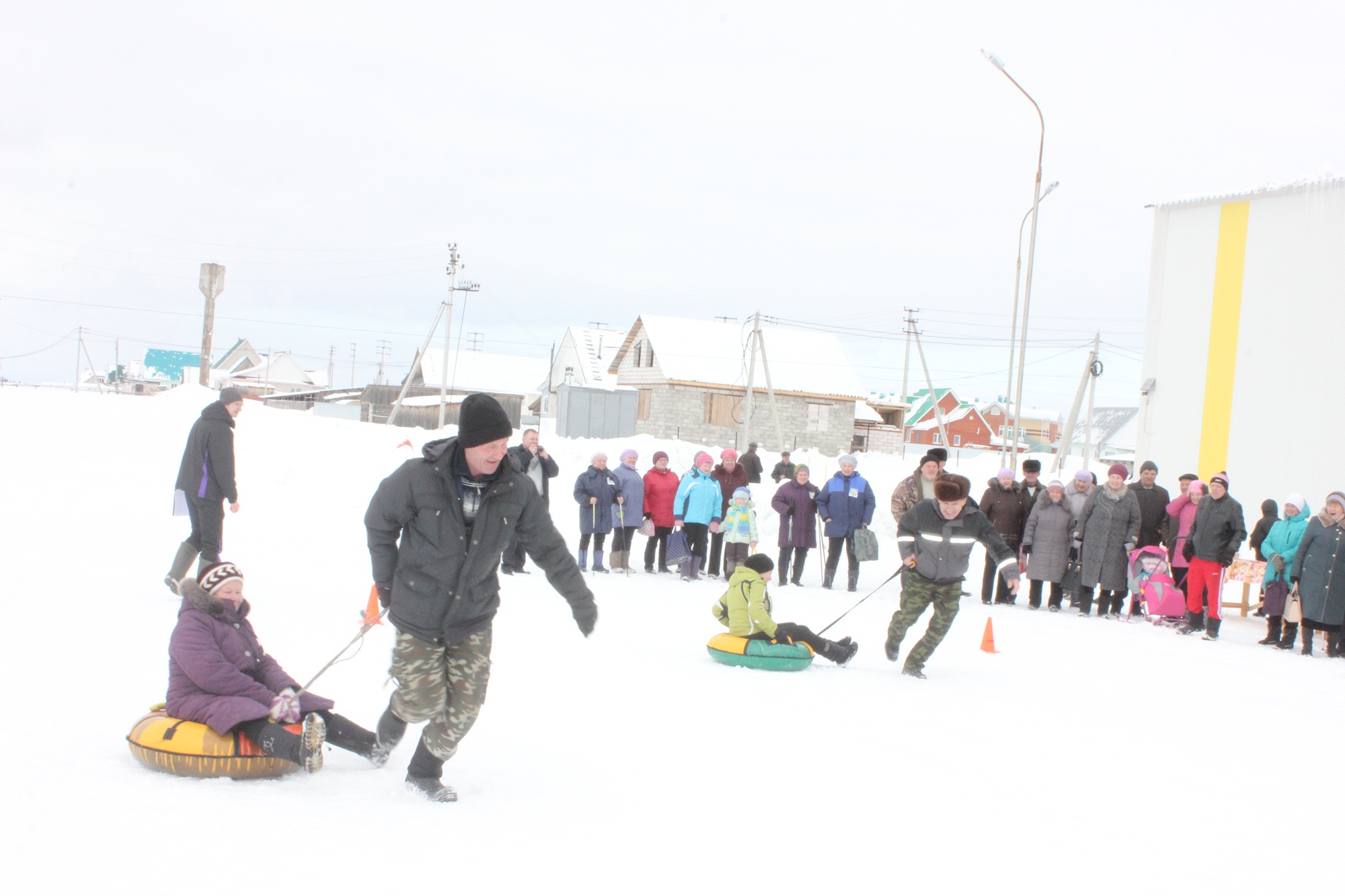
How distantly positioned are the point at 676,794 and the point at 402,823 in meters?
1.30

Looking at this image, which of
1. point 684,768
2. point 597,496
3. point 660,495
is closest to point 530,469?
point 597,496

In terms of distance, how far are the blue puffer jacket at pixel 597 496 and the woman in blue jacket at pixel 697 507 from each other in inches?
35.3

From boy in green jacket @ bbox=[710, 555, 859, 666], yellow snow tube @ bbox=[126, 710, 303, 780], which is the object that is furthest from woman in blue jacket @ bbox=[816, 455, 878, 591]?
yellow snow tube @ bbox=[126, 710, 303, 780]

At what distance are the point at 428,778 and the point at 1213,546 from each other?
10.1m

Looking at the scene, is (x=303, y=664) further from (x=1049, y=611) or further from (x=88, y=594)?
(x=1049, y=611)

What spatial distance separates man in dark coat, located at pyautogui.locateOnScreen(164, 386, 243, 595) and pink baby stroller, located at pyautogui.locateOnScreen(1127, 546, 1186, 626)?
1026 centimetres

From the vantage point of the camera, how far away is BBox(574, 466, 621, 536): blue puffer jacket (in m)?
14.0

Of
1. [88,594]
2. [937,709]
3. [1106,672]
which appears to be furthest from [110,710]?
[1106,672]

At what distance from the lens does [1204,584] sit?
40.3ft

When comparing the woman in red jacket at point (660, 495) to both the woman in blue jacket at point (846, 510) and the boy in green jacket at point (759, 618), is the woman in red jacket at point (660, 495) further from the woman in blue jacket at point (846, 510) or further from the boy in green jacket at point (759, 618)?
the boy in green jacket at point (759, 618)

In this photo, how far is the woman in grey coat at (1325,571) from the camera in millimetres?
10992

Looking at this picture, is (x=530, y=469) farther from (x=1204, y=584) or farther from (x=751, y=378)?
(x=751, y=378)

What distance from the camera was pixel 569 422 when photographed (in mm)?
32281

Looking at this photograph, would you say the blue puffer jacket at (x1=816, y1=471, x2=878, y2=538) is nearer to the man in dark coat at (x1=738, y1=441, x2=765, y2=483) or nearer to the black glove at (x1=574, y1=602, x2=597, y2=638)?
the man in dark coat at (x1=738, y1=441, x2=765, y2=483)
